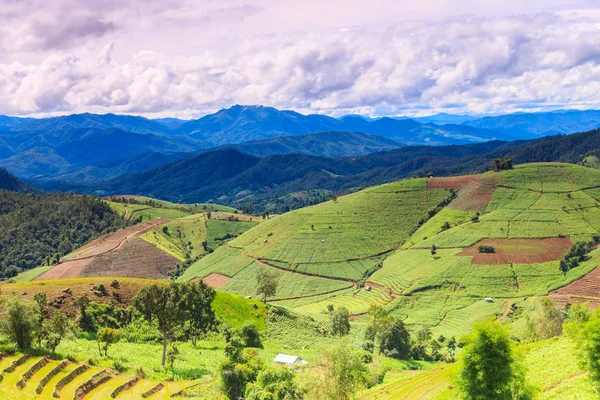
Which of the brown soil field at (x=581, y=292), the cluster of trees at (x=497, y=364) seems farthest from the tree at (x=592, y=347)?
the brown soil field at (x=581, y=292)

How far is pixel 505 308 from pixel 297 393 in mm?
112635

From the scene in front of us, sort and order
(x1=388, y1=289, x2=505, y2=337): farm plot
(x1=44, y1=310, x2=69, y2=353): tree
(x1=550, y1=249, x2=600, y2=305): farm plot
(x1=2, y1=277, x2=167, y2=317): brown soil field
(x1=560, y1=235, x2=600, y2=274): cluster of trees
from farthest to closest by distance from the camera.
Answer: (x1=560, y1=235, x2=600, y2=274): cluster of trees → (x1=550, y1=249, x2=600, y2=305): farm plot → (x1=388, y1=289, x2=505, y2=337): farm plot → (x1=2, y1=277, x2=167, y2=317): brown soil field → (x1=44, y1=310, x2=69, y2=353): tree

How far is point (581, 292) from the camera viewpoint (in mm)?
146000

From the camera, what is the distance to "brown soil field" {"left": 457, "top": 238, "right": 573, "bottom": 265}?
175625mm

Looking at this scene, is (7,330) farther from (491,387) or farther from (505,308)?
(505,308)

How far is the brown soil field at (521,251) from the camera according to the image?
176 meters

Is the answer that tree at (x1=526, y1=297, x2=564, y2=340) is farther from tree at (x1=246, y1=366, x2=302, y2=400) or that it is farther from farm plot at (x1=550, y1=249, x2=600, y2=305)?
tree at (x1=246, y1=366, x2=302, y2=400)

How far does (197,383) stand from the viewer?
62438 millimetres

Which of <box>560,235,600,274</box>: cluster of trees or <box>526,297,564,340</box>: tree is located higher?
<box>560,235,600,274</box>: cluster of trees

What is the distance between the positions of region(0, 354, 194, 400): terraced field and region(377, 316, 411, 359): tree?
52322 millimetres

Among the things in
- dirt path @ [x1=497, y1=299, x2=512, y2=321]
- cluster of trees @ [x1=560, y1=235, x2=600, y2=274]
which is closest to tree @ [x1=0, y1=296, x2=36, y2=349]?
dirt path @ [x1=497, y1=299, x2=512, y2=321]

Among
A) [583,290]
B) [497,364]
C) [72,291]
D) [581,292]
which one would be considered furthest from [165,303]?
[583,290]

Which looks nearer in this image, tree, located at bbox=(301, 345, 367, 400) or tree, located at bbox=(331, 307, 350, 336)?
tree, located at bbox=(301, 345, 367, 400)

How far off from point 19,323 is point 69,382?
11700mm
